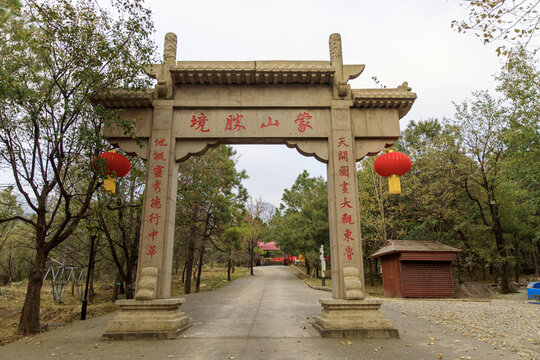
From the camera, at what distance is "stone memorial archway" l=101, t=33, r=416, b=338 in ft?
23.0

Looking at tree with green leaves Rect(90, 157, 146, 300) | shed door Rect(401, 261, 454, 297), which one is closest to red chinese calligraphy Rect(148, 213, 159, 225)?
tree with green leaves Rect(90, 157, 146, 300)

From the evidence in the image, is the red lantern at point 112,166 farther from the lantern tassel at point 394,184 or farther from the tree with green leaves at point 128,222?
the lantern tassel at point 394,184

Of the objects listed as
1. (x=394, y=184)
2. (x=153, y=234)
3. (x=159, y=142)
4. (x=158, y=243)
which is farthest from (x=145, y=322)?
(x=394, y=184)

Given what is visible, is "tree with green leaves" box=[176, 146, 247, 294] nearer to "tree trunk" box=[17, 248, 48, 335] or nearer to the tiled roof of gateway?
"tree trunk" box=[17, 248, 48, 335]

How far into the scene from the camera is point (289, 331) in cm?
668

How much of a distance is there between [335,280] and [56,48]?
734cm

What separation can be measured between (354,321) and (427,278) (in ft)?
32.8

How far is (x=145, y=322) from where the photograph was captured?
6.11 metres

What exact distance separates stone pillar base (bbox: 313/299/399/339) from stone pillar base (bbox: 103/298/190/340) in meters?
2.88

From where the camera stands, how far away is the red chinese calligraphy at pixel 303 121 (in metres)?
7.41

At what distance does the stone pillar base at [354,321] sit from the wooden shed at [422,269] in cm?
866

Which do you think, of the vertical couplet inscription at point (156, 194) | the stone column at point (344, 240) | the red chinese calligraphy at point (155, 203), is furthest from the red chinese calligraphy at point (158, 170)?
the stone column at point (344, 240)

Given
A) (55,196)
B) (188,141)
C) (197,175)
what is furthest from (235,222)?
(188,141)

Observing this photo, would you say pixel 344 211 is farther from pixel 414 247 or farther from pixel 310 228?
pixel 310 228
